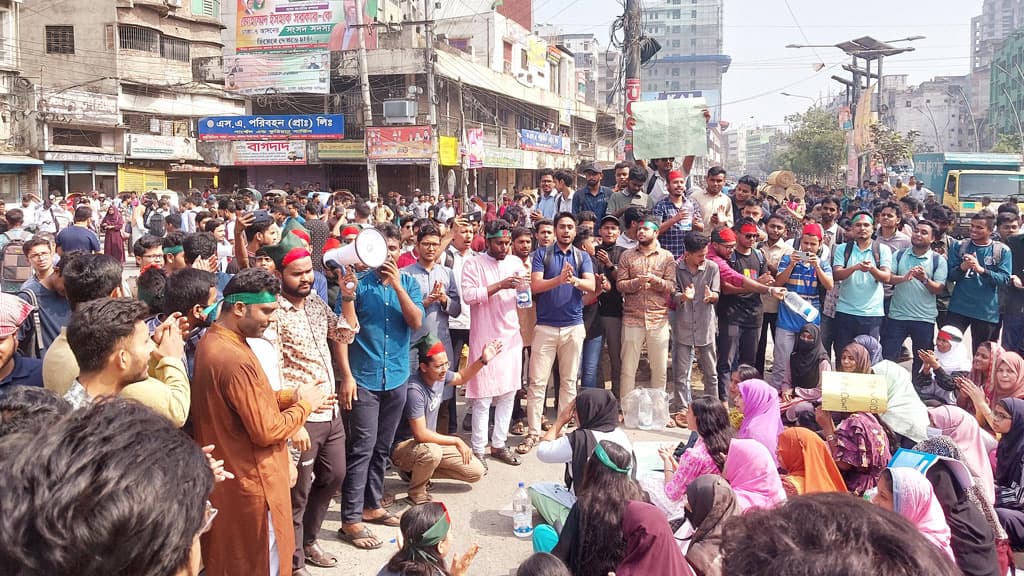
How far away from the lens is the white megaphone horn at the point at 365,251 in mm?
4473

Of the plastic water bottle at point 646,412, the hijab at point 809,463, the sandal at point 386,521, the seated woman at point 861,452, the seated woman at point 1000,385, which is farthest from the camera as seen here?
the plastic water bottle at point 646,412

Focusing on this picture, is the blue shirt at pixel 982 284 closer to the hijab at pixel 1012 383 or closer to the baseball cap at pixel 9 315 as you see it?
the hijab at pixel 1012 383

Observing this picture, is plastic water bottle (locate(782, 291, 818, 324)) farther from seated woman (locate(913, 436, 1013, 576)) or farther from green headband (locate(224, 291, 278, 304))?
green headband (locate(224, 291, 278, 304))

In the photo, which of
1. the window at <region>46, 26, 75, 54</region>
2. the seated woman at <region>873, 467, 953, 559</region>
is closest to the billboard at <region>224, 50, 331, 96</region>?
the window at <region>46, 26, 75, 54</region>

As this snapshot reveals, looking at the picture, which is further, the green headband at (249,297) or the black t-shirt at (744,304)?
the black t-shirt at (744,304)

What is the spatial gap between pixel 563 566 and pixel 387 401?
2198 millimetres

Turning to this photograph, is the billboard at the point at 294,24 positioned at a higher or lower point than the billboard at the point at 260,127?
higher

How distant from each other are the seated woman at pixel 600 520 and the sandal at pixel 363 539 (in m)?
1.67

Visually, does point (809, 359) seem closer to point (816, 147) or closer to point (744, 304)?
point (744, 304)

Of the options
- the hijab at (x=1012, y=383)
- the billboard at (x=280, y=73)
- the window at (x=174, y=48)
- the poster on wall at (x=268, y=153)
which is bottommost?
the hijab at (x=1012, y=383)

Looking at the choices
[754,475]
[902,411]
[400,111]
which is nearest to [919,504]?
[754,475]

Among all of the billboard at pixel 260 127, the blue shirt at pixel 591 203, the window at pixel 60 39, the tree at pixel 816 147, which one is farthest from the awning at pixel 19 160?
the tree at pixel 816 147

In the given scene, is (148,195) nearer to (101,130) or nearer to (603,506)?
(101,130)

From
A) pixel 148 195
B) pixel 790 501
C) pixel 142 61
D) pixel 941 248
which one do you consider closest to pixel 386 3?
pixel 142 61
